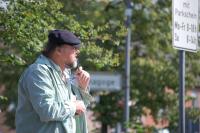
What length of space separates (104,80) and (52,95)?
11.6 meters

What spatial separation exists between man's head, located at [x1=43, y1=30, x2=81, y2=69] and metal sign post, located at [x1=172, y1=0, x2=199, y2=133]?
104 inches

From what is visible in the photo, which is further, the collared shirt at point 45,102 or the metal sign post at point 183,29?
the metal sign post at point 183,29

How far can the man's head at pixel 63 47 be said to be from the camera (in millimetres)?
4934

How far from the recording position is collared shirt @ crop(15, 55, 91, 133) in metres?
4.75

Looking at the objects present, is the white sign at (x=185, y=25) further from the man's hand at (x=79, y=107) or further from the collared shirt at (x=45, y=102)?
the collared shirt at (x=45, y=102)

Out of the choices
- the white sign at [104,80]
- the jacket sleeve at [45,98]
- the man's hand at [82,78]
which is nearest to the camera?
the jacket sleeve at [45,98]

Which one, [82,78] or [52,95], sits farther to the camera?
[82,78]

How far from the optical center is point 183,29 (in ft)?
24.9

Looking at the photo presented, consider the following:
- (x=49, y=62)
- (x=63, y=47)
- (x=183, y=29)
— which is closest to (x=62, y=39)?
(x=63, y=47)

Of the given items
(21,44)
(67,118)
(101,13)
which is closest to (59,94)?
(67,118)

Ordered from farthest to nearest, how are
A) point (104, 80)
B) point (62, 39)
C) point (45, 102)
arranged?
point (104, 80)
point (62, 39)
point (45, 102)

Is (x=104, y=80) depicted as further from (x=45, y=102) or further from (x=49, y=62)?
(x=45, y=102)

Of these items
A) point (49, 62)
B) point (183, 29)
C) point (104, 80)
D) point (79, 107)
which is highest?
point (183, 29)

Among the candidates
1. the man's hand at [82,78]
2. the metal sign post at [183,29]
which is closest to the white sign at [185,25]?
the metal sign post at [183,29]
